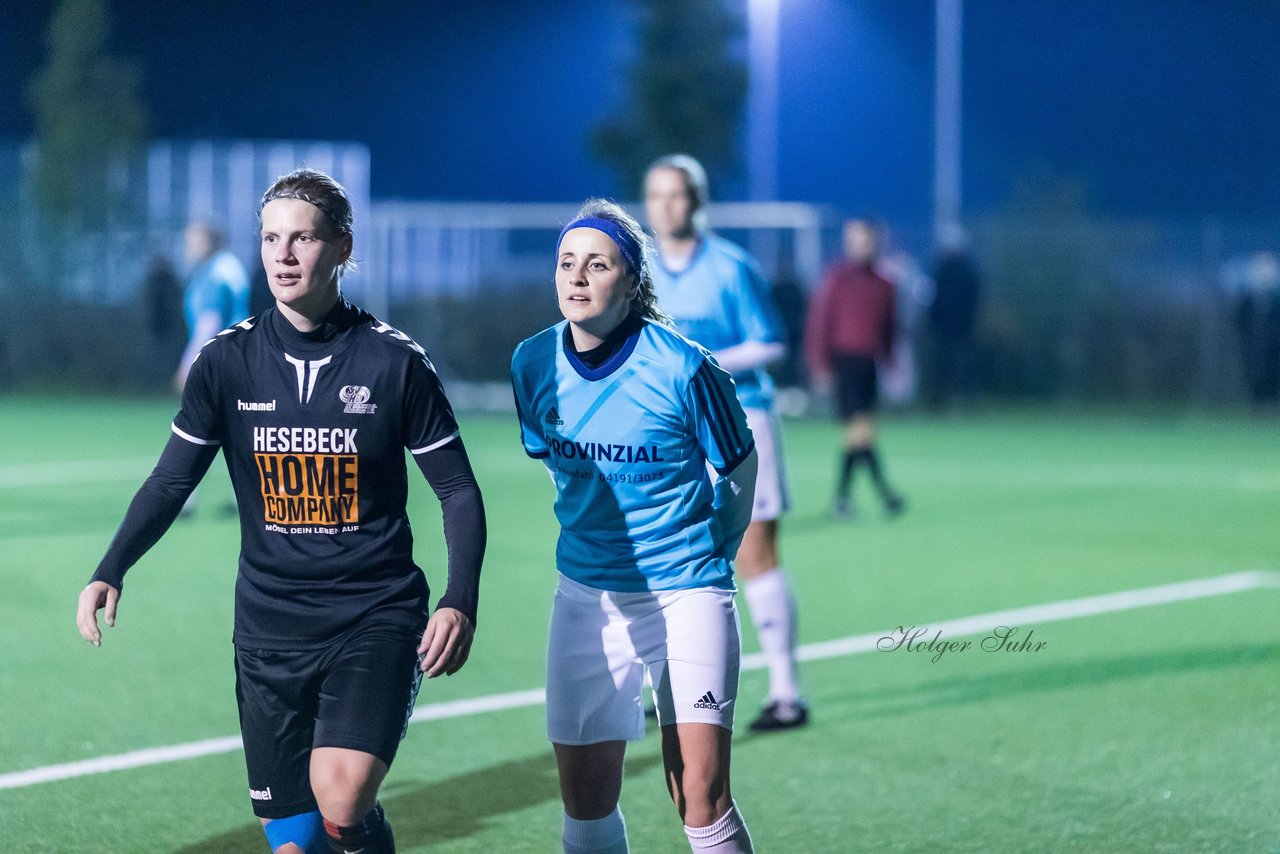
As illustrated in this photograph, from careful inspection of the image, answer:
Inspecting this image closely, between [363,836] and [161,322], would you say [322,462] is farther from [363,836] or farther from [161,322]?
[161,322]

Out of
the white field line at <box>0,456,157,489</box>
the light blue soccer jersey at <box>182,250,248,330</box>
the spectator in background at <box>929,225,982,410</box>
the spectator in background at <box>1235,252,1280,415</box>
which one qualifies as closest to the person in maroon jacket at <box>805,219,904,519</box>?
the light blue soccer jersey at <box>182,250,248,330</box>

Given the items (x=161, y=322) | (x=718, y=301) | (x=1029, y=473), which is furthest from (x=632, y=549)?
(x=161, y=322)

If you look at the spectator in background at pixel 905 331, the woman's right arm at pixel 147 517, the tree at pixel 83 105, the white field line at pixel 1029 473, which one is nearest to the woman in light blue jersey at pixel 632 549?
the woman's right arm at pixel 147 517

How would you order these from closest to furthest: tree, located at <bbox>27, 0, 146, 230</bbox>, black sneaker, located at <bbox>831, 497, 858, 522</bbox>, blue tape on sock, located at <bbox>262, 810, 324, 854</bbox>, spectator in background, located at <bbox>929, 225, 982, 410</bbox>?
blue tape on sock, located at <bbox>262, 810, 324, 854</bbox> → black sneaker, located at <bbox>831, 497, 858, 522</bbox> → spectator in background, located at <bbox>929, 225, 982, 410</bbox> → tree, located at <bbox>27, 0, 146, 230</bbox>

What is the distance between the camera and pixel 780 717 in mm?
7102

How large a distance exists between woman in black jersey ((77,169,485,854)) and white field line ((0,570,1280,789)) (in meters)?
1.60

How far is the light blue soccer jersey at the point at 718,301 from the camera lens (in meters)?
7.09

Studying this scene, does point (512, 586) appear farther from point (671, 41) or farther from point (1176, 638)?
point (671, 41)

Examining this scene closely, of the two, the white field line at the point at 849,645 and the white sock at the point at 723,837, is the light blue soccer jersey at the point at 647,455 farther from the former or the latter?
the white field line at the point at 849,645

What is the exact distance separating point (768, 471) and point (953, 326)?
727 inches

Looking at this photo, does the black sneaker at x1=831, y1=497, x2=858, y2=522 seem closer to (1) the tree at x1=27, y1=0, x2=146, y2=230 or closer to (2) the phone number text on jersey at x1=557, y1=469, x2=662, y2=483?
(2) the phone number text on jersey at x1=557, y1=469, x2=662, y2=483

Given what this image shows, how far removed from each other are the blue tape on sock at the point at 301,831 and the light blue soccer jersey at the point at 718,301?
3.28 m

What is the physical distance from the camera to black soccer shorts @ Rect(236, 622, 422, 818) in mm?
4043

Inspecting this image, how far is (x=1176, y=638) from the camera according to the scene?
908 centimetres
